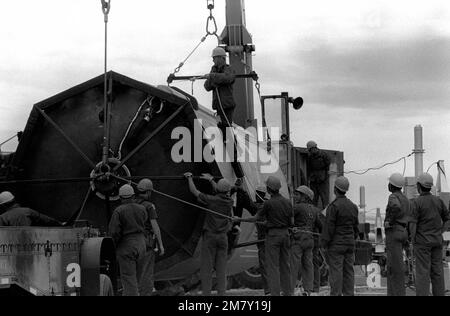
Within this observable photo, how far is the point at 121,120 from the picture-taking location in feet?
53.2

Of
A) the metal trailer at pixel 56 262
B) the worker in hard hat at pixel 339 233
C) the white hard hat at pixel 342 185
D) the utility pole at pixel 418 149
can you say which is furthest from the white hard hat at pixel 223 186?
the utility pole at pixel 418 149

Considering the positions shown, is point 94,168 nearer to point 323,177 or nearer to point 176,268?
→ point 176,268

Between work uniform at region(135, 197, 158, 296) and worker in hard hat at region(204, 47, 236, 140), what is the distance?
2.71 meters

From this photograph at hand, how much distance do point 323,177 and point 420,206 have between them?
6959 mm

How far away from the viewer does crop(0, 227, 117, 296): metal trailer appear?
10.3m

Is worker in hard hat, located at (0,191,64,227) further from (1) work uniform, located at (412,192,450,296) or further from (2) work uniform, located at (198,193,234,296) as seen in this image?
(1) work uniform, located at (412,192,450,296)

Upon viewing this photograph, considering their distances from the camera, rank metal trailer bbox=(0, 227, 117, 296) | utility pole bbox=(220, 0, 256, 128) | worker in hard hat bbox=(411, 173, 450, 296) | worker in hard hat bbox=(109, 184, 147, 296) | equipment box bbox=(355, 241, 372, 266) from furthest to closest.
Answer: utility pole bbox=(220, 0, 256, 128)
equipment box bbox=(355, 241, 372, 266)
worker in hard hat bbox=(411, 173, 450, 296)
worker in hard hat bbox=(109, 184, 147, 296)
metal trailer bbox=(0, 227, 117, 296)

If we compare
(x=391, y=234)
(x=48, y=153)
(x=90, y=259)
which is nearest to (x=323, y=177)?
(x=391, y=234)

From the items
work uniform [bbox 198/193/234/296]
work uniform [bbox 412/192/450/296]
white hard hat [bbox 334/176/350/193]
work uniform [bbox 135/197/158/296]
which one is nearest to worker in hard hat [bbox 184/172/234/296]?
work uniform [bbox 198/193/234/296]

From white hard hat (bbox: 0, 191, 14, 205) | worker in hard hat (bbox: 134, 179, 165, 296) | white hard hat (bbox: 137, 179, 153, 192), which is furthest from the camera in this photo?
white hard hat (bbox: 137, 179, 153, 192)

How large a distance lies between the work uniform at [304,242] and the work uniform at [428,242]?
305 cm

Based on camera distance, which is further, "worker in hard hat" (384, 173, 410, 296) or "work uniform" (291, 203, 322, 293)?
"work uniform" (291, 203, 322, 293)

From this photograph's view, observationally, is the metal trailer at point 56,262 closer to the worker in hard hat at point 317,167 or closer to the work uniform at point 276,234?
the work uniform at point 276,234

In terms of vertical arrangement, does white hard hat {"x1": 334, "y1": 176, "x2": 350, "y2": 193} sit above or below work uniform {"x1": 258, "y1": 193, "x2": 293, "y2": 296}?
above
